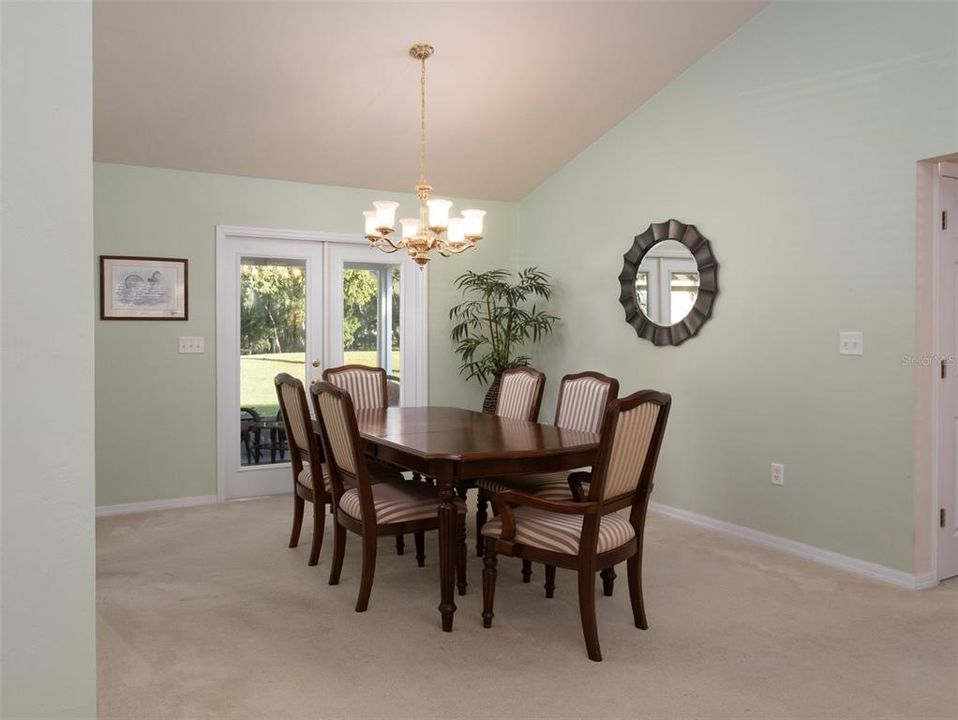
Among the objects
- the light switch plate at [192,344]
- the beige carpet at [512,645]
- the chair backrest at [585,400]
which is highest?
the light switch plate at [192,344]

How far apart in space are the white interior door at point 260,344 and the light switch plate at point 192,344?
4.3 inches

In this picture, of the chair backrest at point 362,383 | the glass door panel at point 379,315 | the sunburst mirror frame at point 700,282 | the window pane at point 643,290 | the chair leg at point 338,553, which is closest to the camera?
the chair leg at point 338,553

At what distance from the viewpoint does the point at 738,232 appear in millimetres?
4086

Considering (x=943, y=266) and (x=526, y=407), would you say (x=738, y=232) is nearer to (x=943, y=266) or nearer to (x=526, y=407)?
(x=943, y=266)

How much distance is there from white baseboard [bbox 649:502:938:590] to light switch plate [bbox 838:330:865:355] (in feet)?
3.35

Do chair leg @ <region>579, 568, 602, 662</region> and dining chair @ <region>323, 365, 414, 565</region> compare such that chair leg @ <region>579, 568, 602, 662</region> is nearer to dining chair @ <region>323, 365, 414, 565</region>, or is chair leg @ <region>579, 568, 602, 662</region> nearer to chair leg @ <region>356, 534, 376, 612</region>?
chair leg @ <region>356, 534, 376, 612</region>

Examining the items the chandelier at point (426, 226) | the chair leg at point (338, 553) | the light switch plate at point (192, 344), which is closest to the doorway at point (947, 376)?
the chandelier at point (426, 226)

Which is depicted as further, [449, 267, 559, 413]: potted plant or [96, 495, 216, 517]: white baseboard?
[449, 267, 559, 413]: potted plant

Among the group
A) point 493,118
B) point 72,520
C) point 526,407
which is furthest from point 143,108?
point 72,520

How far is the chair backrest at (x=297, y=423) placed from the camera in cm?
343

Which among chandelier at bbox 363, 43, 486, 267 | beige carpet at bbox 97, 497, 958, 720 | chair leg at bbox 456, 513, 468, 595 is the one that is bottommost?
beige carpet at bbox 97, 497, 958, 720

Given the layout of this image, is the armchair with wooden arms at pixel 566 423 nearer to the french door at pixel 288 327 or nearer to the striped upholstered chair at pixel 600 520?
the striped upholstered chair at pixel 600 520

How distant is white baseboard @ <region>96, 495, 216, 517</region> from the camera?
4.57 m

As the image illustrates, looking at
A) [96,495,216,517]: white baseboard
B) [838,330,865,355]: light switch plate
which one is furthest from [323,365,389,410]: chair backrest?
[838,330,865,355]: light switch plate
